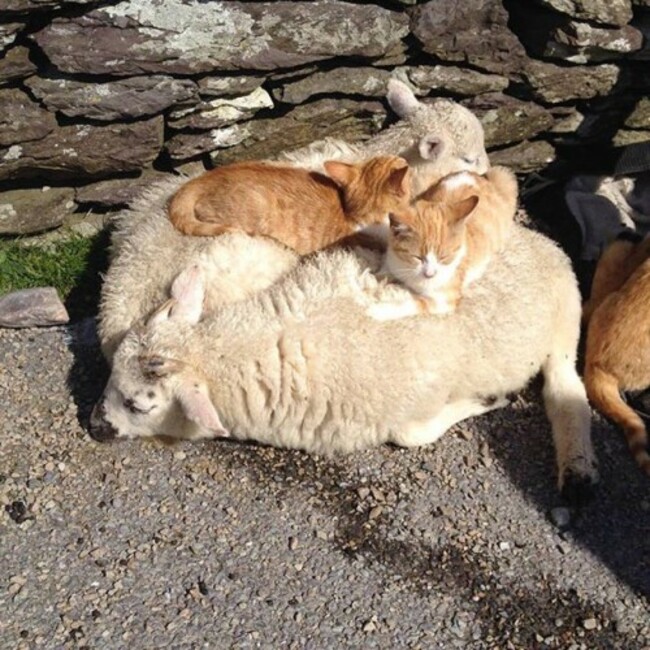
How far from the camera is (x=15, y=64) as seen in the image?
6.14 meters

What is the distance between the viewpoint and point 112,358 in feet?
20.7

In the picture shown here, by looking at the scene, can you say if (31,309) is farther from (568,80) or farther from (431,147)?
(568,80)

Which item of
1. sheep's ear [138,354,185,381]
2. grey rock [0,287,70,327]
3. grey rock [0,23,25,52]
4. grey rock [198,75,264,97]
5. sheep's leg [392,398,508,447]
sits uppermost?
grey rock [0,23,25,52]

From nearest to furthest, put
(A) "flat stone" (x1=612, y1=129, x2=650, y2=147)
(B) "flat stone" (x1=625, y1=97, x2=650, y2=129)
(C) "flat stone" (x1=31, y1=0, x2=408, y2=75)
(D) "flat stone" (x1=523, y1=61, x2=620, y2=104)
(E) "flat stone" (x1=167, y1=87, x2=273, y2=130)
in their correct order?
(C) "flat stone" (x1=31, y1=0, x2=408, y2=75), (E) "flat stone" (x1=167, y1=87, x2=273, y2=130), (D) "flat stone" (x1=523, y1=61, x2=620, y2=104), (B) "flat stone" (x1=625, y1=97, x2=650, y2=129), (A) "flat stone" (x1=612, y1=129, x2=650, y2=147)

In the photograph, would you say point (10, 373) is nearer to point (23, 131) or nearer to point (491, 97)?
point (23, 131)

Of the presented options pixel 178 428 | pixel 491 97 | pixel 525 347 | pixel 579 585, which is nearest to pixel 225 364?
pixel 178 428

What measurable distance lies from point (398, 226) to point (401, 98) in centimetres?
141

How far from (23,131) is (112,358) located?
1601 millimetres

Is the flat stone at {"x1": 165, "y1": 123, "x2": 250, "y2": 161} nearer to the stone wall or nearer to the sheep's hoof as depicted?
the stone wall

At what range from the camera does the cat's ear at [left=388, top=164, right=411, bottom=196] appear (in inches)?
252

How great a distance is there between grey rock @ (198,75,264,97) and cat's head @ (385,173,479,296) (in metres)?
1.46

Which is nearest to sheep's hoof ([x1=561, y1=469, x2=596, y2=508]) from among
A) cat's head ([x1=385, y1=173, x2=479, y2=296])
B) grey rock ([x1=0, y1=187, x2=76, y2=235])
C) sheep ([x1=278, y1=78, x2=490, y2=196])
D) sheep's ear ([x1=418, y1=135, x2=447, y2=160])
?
cat's head ([x1=385, y1=173, x2=479, y2=296])

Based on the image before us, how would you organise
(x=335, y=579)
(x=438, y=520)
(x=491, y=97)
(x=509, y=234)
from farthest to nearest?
(x=491, y=97) < (x=509, y=234) < (x=438, y=520) < (x=335, y=579)

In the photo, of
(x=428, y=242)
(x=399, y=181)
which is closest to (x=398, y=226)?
(x=428, y=242)
